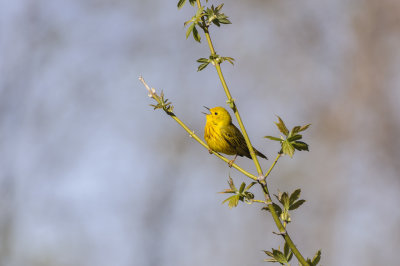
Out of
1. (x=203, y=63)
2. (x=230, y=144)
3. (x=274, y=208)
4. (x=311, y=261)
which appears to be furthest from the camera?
(x=230, y=144)

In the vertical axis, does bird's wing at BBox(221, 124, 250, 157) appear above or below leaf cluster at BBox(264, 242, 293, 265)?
above

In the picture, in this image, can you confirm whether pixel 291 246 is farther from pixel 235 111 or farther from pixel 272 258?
pixel 235 111

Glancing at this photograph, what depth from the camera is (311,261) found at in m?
0.97

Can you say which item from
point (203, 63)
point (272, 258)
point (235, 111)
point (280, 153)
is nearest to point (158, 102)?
point (203, 63)

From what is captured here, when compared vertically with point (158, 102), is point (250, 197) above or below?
below

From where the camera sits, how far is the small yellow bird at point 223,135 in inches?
138

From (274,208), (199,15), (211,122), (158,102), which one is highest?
(211,122)

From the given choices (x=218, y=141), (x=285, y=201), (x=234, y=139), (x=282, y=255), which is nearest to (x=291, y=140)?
(x=285, y=201)

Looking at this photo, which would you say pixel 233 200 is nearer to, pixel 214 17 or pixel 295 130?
pixel 295 130

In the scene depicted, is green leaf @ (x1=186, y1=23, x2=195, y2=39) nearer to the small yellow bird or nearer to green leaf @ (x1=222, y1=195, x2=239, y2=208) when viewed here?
green leaf @ (x1=222, y1=195, x2=239, y2=208)

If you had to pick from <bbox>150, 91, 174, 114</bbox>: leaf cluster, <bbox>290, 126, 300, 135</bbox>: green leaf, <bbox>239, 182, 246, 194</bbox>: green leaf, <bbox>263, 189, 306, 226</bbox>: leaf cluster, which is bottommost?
<bbox>263, 189, 306, 226</bbox>: leaf cluster

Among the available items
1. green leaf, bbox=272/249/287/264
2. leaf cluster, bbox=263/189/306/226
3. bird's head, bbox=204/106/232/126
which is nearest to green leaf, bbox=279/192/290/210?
leaf cluster, bbox=263/189/306/226

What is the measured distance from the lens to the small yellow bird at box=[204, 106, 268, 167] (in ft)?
11.5

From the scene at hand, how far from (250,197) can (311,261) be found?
22 cm
